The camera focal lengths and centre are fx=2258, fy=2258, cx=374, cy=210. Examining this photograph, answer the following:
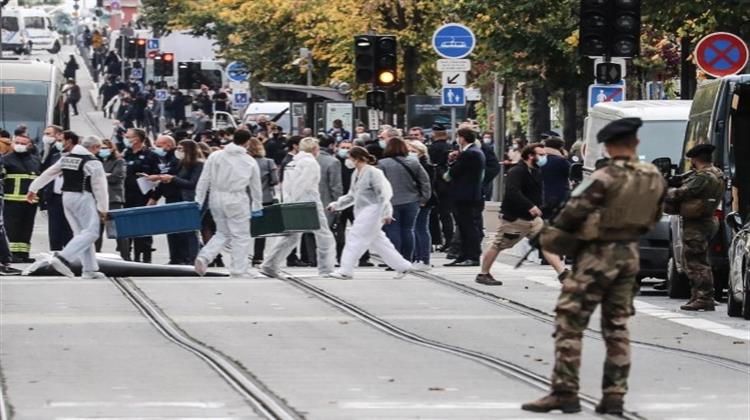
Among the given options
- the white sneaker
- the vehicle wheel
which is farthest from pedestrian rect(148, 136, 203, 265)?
the vehicle wheel

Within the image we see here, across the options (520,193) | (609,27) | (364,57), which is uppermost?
(609,27)

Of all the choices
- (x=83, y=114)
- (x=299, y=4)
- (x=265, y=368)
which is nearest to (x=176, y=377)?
(x=265, y=368)

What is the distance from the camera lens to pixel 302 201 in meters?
25.2

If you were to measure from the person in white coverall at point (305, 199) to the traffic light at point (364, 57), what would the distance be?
6850 millimetres

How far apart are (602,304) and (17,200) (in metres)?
16.8

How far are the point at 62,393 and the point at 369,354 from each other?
10.7 ft

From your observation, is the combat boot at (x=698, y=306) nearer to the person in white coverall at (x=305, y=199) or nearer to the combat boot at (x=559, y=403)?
the person in white coverall at (x=305, y=199)

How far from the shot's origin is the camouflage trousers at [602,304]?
1179cm

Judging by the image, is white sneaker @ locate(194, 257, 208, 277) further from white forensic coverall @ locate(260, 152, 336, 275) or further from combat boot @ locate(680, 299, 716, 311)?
combat boot @ locate(680, 299, 716, 311)

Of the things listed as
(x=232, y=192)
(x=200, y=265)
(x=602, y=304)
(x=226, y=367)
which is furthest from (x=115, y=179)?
(x=602, y=304)

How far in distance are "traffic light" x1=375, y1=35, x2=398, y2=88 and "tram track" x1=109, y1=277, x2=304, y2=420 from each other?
11.9 meters

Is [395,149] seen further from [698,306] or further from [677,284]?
[698,306]

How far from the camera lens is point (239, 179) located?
23.6 m

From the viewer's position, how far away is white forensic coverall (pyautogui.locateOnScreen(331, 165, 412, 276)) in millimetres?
23828
